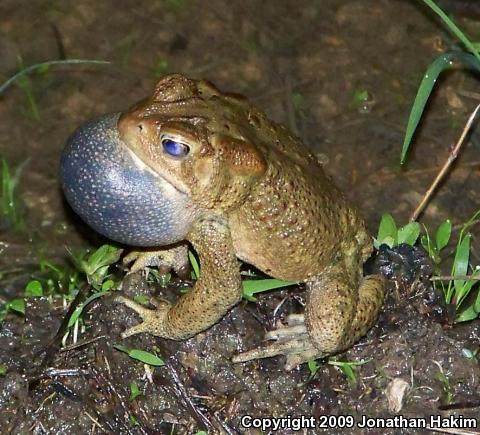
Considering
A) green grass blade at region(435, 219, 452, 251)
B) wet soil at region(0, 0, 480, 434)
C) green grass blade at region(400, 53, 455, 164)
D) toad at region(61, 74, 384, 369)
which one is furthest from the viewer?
green grass blade at region(435, 219, 452, 251)

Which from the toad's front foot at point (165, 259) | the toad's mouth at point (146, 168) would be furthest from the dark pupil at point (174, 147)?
the toad's front foot at point (165, 259)

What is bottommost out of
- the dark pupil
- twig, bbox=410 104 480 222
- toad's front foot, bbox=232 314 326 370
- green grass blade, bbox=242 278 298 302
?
toad's front foot, bbox=232 314 326 370

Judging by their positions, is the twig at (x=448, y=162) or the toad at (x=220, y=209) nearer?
the toad at (x=220, y=209)

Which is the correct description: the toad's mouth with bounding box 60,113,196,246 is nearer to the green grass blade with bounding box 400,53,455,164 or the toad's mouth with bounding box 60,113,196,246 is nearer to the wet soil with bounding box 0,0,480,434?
the wet soil with bounding box 0,0,480,434

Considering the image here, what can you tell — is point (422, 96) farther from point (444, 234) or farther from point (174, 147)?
point (174, 147)

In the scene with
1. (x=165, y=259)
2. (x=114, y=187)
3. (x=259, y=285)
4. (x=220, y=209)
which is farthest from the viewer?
(x=165, y=259)

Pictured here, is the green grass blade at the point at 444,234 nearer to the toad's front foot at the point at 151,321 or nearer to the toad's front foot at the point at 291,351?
the toad's front foot at the point at 291,351

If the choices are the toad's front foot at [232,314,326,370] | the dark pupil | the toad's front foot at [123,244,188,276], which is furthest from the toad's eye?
the toad's front foot at [232,314,326,370]

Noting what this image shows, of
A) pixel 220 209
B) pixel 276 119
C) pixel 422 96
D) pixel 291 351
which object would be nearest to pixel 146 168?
pixel 220 209

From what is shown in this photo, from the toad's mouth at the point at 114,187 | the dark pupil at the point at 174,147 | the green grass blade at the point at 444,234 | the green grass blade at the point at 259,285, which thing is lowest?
the green grass blade at the point at 259,285
